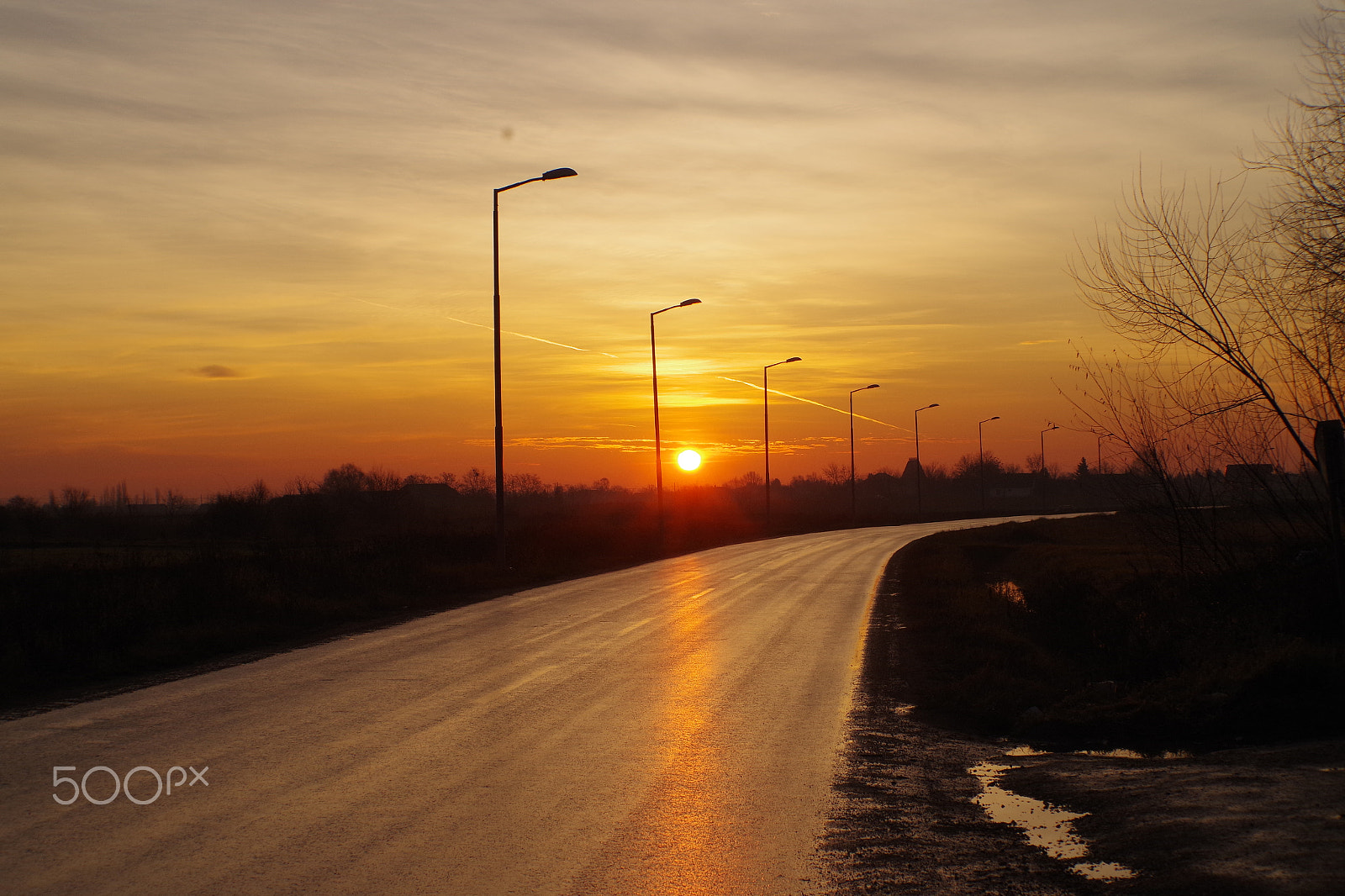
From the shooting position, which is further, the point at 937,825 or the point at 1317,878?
the point at 937,825

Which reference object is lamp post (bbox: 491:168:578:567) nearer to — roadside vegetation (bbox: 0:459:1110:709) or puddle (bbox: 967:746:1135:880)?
roadside vegetation (bbox: 0:459:1110:709)

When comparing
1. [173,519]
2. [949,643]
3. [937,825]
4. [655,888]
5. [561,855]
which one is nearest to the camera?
[655,888]

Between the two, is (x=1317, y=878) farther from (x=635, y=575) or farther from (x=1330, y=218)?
(x=635, y=575)

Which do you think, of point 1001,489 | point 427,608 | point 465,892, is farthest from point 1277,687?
point 1001,489

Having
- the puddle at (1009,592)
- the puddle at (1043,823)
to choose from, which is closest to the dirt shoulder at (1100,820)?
the puddle at (1043,823)

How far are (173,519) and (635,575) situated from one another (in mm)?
72297

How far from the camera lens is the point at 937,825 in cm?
640

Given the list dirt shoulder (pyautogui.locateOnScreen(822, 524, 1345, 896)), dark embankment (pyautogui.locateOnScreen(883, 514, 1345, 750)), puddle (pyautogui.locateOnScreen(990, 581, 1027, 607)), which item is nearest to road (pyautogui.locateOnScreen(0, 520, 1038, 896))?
dirt shoulder (pyautogui.locateOnScreen(822, 524, 1345, 896))

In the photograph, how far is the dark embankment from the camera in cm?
945

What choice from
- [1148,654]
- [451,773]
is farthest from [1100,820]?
[1148,654]

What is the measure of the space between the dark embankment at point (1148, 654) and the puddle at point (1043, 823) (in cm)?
225

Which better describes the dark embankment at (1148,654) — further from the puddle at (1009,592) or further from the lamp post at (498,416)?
the lamp post at (498,416)

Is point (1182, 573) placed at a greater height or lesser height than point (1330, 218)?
lesser

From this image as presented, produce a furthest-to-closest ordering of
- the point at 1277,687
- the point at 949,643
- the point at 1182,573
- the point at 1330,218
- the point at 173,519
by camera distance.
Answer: the point at 173,519 < the point at 1182,573 < the point at 949,643 < the point at 1330,218 < the point at 1277,687
